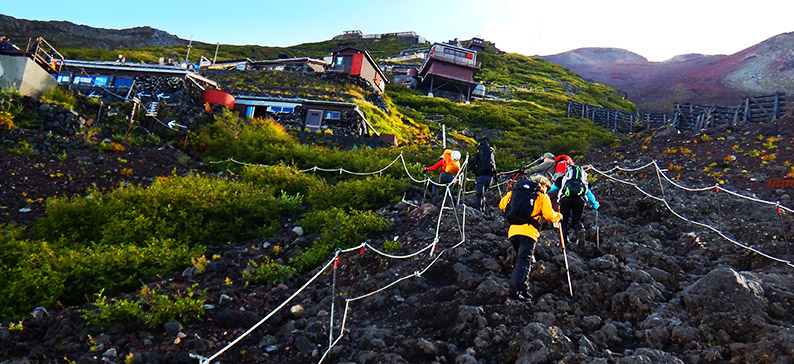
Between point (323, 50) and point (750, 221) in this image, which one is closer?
point (750, 221)

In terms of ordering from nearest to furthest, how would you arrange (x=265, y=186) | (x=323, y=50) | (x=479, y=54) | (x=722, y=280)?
1. (x=722, y=280)
2. (x=265, y=186)
3. (x=479, y=54)
4. (x=323, y=50)

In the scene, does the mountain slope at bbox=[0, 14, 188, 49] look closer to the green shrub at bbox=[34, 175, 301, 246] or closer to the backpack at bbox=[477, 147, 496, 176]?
the green shrub at bbox=[34, 175, 301, 246]

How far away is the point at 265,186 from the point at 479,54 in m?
85.1

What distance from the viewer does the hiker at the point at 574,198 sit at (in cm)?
920

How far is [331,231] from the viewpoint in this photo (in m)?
10.5

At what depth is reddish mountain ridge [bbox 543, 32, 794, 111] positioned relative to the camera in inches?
2514

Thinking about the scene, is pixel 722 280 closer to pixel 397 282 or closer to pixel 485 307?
pixel 485 307

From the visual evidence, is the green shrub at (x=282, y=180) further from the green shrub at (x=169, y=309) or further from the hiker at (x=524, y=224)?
the hiker at (x=524, y=224)

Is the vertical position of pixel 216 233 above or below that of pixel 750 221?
below

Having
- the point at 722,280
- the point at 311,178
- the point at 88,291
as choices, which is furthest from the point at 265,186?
the point at 722,280

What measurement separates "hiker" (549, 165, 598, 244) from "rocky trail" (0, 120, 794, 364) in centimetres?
33

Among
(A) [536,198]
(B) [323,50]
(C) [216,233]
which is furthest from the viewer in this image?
(B) [323,50]

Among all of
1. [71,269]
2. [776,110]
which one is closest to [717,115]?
[776,110]

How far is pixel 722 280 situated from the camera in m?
6.58
